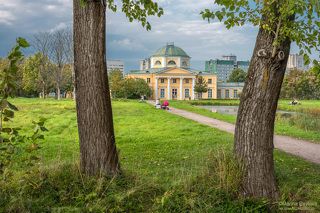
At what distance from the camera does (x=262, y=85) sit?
487cm

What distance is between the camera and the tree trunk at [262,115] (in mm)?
4820

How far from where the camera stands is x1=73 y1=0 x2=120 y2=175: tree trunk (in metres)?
5.02

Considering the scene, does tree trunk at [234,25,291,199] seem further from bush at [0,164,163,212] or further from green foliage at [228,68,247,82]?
green foliage at [228,68,247,82]

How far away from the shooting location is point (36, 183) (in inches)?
184

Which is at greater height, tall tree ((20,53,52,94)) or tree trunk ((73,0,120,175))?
tall tree ((20,53,52,94))

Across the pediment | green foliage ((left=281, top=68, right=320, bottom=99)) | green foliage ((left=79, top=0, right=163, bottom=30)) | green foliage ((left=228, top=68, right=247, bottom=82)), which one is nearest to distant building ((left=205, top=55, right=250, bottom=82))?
green foliage ((left=228, top=68, right=247, bottom=82))

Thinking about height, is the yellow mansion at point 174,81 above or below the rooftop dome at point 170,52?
below

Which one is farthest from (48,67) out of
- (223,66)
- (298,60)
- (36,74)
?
(223,66)

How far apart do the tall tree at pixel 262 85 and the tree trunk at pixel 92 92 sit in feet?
4.62

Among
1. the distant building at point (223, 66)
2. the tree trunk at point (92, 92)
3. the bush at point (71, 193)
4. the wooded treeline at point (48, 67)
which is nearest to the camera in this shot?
the bush at point (71, 193)

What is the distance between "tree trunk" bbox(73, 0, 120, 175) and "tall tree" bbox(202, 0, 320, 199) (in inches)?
55.4

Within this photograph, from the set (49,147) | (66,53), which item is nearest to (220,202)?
(49,147)

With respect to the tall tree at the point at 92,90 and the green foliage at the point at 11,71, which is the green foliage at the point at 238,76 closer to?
the tall tree at the point at 92,90

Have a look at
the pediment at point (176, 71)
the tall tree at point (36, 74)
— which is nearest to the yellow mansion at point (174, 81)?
the pediment at point (176, 71)
